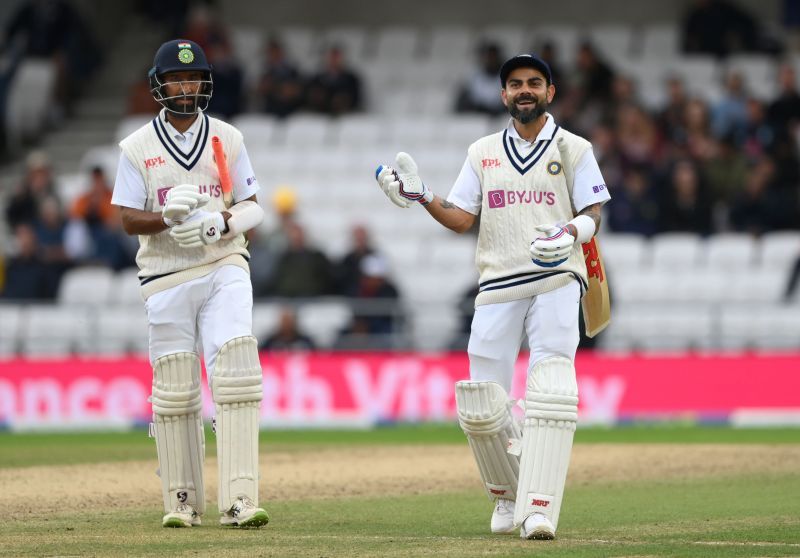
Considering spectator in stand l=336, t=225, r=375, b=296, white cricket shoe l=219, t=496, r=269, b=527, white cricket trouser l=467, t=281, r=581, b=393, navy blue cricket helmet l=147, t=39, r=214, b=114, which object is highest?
navy blue cricket helmet l=147, t=39, r=214, b=114

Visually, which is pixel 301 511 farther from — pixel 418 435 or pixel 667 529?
pixel 418 435

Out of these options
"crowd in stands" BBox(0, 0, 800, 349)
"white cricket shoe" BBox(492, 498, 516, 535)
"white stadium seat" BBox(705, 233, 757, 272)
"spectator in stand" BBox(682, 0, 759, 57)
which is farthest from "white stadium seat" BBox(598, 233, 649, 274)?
"white cricket shoe" BBox(492, 498, 516, 535)

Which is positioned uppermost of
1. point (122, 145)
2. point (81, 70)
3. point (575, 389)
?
point (81, 70)

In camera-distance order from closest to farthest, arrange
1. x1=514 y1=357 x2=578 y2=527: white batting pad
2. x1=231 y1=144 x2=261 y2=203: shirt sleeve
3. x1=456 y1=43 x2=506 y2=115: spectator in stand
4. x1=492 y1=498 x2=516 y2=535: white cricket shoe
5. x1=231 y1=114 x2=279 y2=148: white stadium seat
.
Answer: x1=514 y1=357 x2=578 y2=527: white batting pad, x1=492 y1=498 x2=516 y2=535: white cricket shoe, x1=231 y1=144 x2=261 y2=203: shirt sleeve, x1=456 y1=43 x2=506 y2=115: spectator in stand, x1=231 y1=114 x2=279 y2=148: white stadium seat

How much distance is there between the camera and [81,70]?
2403 centimetres

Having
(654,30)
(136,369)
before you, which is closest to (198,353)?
(136,369)

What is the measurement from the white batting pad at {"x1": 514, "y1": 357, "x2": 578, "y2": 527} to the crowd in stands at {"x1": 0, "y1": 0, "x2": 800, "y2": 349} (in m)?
8.86

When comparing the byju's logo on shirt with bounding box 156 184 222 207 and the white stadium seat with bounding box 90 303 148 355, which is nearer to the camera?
the byju's logo on shirt with bounding box 156 184 222 207

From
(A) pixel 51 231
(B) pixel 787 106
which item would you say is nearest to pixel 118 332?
(A) pixel 51 231

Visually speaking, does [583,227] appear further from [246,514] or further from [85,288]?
[85,288]

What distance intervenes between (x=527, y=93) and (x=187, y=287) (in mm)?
1903

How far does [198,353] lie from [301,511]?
4.22ft

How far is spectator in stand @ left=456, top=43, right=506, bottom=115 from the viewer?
20.1m

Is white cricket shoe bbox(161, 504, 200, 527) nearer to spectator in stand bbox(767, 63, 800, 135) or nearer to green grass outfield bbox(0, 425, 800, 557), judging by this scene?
green grass outfield bbox(0, 425, 800, 557)
